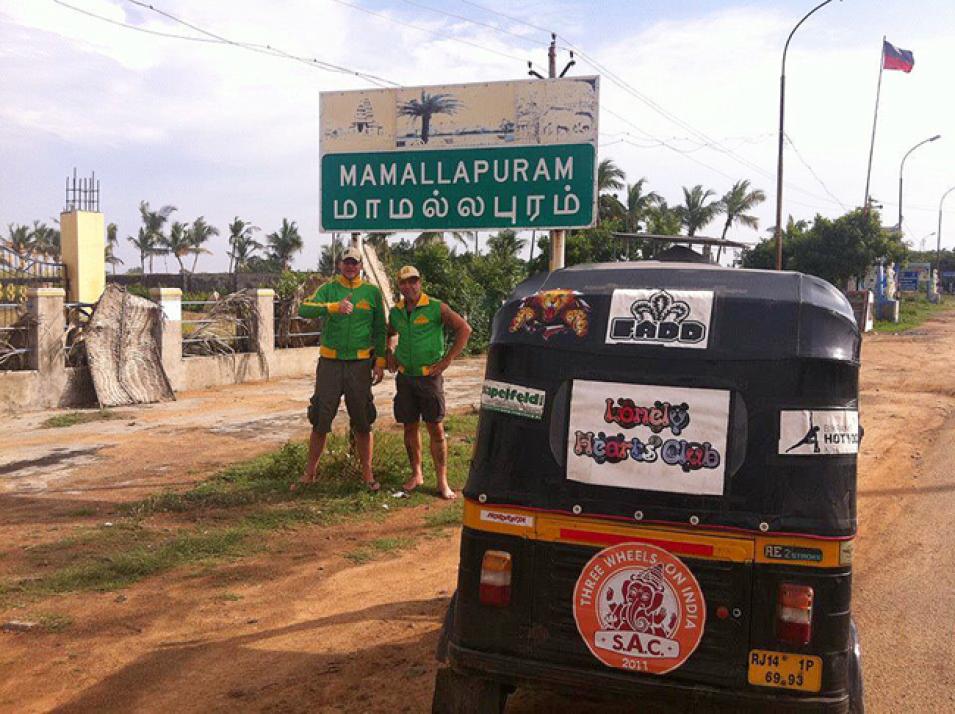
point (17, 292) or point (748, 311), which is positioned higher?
point (748, 311)

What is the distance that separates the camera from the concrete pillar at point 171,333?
15.1 m

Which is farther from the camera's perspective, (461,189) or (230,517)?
(461,189)

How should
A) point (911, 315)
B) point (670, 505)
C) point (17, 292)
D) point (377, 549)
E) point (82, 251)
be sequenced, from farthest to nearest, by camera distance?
1. point (911, 315)
2. point (82, 251)
3. point (17, 292)
4. point (377, 549)
5. point (670, 505)

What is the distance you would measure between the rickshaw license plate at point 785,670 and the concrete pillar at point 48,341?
12378 mm

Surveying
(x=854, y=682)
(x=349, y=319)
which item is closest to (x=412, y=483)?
(x=349, y=319)

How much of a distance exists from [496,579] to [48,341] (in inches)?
463

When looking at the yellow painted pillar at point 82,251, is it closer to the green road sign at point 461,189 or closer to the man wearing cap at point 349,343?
the green road sign at point 461,189

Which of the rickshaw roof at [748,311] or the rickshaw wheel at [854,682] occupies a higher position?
the rickshaw roof at [748,311]

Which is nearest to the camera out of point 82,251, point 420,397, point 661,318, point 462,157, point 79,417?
point 661,318

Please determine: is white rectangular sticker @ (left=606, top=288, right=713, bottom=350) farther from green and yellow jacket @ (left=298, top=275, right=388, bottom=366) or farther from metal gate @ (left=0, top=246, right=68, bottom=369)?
metal gate @ (left=0, top=246, right=68, bottom=369)

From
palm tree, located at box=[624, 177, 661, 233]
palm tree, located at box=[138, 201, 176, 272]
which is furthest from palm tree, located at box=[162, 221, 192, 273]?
palm tree, located at box=[624, 177, 661, 233]

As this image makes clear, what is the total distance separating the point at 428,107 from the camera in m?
8.41

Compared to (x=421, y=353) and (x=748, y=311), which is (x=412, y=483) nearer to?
(x=421, y=353)

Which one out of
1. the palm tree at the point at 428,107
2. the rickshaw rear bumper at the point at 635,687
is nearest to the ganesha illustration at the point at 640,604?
the rickshaw rear bumper at the point at 635,687
